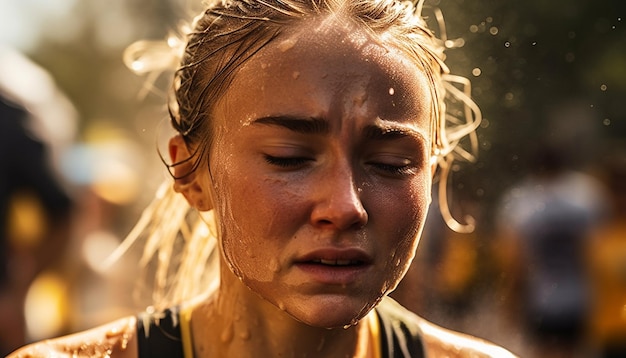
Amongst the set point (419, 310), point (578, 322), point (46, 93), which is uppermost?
point (46, 93)

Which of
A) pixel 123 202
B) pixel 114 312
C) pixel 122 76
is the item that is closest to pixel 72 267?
pixel 114 312

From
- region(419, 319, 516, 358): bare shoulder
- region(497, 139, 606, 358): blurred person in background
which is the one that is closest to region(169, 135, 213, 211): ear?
region(419, 319, 516, 358): bare shoulder

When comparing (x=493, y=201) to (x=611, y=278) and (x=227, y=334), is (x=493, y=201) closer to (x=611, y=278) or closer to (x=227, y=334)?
(x=611, y=278)

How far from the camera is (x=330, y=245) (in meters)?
2.14

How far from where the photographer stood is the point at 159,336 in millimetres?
2564

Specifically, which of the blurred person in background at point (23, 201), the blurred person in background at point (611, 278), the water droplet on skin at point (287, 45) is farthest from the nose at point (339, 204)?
the blurred person in background at point (611, 278)

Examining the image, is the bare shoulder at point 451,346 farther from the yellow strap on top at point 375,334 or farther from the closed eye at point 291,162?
the closed eye at point 291,162

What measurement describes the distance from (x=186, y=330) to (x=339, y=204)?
2.30 ft

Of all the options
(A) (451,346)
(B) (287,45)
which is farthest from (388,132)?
(A) (451,346)

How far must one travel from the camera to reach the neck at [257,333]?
8.24 feet

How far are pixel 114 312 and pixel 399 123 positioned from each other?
3.51m

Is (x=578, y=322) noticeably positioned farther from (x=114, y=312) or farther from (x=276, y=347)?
(x=276, y=347)

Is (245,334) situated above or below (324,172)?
below

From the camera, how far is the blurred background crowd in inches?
156
